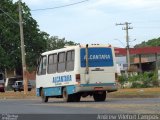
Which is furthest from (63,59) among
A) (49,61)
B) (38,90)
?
(38,90)

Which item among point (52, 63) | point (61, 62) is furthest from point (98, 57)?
point (52, 63)

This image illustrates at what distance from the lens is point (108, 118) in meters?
15.4

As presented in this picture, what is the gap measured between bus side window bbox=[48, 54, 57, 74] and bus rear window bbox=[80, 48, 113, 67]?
261cm

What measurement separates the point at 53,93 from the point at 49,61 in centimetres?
188

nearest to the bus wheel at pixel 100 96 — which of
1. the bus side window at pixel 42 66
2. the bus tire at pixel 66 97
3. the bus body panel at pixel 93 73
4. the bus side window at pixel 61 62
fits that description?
the bus body panel at pixel 93 73

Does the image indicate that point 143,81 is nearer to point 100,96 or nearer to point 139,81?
point 139,81

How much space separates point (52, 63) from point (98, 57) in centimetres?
335

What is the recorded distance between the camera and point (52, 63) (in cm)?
3369

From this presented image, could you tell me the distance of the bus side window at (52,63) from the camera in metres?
33.3

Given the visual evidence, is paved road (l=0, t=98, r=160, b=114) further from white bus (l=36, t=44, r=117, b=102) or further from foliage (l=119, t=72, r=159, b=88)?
foliage (l=119, t=72, r=159, b=88)

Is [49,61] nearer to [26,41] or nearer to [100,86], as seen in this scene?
[100,86]

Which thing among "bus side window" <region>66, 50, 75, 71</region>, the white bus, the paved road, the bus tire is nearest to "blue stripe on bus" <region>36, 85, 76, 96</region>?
the white bus

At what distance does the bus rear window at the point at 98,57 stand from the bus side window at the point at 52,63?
2.61 meters

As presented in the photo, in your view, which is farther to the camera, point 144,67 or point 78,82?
point 144,67
